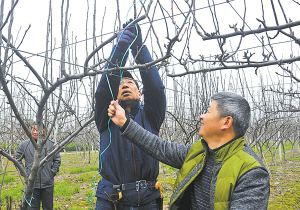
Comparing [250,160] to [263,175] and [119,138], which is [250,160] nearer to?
[263,175]

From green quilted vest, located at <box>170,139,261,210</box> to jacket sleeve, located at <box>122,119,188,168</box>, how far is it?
14 centimetres

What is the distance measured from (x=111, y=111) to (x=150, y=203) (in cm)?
62

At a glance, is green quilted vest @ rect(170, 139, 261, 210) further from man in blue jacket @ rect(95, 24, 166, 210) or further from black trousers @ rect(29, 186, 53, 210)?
black trousers @ rect(29, 186, 53, 210)

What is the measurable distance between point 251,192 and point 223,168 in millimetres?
152

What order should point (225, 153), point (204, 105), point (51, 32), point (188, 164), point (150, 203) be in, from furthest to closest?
point (204, 105) → point (51, 32) → point (150, 203) → point (188, 164) → point (225, 153)

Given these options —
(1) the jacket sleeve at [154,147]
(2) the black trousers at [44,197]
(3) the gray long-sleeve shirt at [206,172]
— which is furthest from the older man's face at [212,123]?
(2) the black trousers at [44,197]

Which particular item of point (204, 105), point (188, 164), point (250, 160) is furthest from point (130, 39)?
point (204, 105)

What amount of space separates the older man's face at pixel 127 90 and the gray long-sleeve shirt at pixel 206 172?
0.28 meters

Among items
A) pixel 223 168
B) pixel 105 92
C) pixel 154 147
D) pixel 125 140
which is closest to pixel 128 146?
pixel 125 140

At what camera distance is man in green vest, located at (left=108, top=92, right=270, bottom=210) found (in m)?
1.48

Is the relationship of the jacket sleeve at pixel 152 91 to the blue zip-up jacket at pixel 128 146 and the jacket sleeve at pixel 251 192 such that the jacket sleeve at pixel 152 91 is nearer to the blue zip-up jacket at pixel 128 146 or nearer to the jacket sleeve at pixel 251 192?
the blue zip-up jacket at pixel 128 146

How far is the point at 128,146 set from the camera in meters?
2.15

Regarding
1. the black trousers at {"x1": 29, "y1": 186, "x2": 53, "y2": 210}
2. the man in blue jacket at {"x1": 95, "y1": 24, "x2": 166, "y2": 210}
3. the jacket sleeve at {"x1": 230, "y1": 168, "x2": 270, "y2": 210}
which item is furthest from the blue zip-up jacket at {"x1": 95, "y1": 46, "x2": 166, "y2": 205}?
the black trousers at {"x1": 29, "y1": 186, "x2": 53, "y2": 210}

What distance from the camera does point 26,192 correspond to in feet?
6.44
